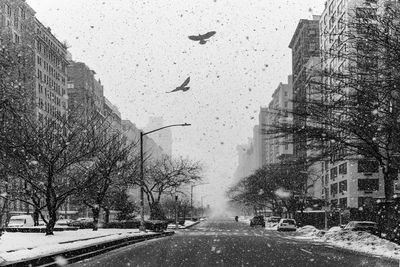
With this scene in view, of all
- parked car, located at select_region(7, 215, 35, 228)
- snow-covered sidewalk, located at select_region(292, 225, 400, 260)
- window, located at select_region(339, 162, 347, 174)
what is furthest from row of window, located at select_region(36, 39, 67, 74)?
snow-covered sidewalk, located at select_region(292, 225, 400, 260)

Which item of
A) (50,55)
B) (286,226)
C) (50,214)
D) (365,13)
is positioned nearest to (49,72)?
(50,55)

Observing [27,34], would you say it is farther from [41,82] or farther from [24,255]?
[24,255]

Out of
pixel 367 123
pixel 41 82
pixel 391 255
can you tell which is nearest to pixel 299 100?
pixel 367 123

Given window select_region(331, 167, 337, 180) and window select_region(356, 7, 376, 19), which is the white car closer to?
window select_region(356, 7, 376, 19)

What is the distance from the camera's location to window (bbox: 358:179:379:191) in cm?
8675

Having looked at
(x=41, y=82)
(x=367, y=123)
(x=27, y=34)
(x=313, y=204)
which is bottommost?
(x=313, y=204)

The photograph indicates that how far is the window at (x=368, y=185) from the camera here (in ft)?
285

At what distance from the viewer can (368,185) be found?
86812mm

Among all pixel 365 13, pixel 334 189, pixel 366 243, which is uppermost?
pixel 365 13

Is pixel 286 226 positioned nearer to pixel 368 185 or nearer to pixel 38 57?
pixel 368 185

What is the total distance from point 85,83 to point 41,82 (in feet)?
125

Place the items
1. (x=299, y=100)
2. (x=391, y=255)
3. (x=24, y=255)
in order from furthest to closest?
1. (x=299, y=100)
2. (x=391, y=255)
3. (x=24, y=255)

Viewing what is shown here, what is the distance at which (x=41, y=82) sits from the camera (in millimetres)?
119062

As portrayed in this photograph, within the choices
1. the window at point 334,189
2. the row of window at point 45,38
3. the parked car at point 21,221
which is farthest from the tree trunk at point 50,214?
the row of window at point 45,38
